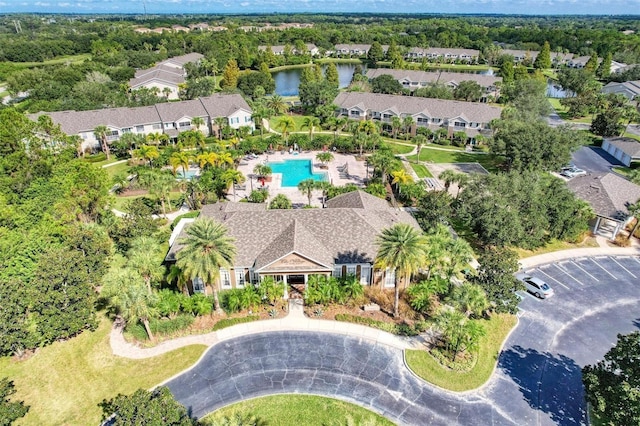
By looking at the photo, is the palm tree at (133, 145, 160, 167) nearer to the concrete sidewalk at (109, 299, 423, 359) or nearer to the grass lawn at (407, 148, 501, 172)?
A: the concrete sidewalk at (109, 299, 423, 359)

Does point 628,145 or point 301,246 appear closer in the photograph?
point 301,246

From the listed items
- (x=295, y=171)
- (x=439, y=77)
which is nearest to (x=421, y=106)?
(x=295, y=171)

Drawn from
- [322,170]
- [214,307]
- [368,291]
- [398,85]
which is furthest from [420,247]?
[398,85]

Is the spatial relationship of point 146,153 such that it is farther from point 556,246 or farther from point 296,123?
point 556,246

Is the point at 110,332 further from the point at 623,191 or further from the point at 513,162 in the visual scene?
the point at 623,191

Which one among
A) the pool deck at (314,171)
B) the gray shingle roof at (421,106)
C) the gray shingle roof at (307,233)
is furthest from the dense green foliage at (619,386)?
the gray shingle roof at (421,106)

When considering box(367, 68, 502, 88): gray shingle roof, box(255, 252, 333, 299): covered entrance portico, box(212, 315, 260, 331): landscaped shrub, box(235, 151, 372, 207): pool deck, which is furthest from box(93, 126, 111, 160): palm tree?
box(367, 68, 502, 88): gray shingle roof

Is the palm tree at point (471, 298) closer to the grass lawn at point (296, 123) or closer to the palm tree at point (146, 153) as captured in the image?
the palm tree at point (146, 153)
